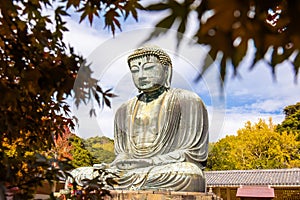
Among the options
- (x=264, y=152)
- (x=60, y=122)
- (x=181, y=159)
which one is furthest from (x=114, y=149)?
(x=264, y=152)

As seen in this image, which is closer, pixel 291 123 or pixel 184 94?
pixel 184 94

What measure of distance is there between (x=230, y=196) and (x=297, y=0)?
15.8 m

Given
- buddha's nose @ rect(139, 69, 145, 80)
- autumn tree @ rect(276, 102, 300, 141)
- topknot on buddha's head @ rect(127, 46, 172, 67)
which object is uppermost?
autumn tree @ rect(276, 102, 300, 141)

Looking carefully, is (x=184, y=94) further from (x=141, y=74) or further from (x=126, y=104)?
(x=126, y=104)

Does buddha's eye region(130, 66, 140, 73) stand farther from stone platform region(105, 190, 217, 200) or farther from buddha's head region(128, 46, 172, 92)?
stone platform region(105, 190, 217, 200)

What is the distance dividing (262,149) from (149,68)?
1401 cm

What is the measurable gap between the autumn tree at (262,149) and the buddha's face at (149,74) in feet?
44.0

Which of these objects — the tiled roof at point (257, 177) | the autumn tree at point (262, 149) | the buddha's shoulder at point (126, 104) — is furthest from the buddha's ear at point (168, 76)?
the autumn tree at point (262, 149)

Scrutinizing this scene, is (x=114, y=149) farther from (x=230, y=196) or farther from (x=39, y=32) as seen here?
(x=230, y=196)

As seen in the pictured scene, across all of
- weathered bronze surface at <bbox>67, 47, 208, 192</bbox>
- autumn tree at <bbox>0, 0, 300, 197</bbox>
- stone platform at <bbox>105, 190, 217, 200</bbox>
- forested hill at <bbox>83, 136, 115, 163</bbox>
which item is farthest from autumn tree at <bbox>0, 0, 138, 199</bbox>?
weathered bronze surface at <bbox>67, 47, 208, 192</bbox>

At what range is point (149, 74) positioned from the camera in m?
6.34

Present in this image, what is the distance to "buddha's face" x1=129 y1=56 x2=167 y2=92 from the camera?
20.7 feet

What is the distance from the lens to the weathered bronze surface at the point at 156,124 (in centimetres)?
582

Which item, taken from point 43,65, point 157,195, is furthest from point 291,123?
point 43,65
